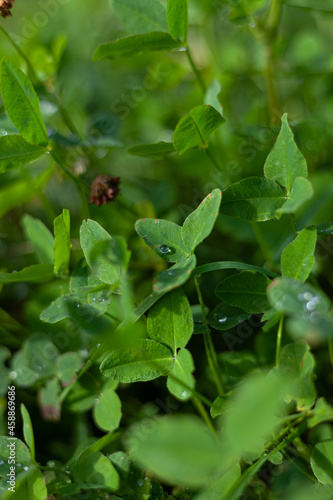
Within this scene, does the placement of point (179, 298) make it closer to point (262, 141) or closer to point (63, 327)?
point (63, 327)

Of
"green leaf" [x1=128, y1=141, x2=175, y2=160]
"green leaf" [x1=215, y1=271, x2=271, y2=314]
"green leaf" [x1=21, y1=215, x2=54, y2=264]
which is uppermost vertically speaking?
"green leaf" [x1=128, y1=141, x2=175, y2=160]

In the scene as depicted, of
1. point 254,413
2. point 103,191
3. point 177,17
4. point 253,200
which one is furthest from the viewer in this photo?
point 103,191

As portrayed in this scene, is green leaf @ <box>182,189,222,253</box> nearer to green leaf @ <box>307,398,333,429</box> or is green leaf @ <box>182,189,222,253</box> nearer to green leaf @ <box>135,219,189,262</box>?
green leaf @ <box>135,219,189,262</box>

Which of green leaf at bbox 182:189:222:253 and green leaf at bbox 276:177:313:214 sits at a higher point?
green leaf at bbox 182:189:222:253

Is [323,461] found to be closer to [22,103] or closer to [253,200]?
[253,200]

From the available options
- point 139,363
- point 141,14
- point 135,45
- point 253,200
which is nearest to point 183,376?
point 139,363

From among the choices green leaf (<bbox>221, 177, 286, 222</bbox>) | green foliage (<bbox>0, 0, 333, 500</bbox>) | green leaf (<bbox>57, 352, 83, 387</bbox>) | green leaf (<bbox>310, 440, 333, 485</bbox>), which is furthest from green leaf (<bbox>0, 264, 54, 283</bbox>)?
green leaf (<bbox>310, 440, 333, 485</bbox>)

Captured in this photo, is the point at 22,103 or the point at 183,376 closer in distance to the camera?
the point at 183,376
